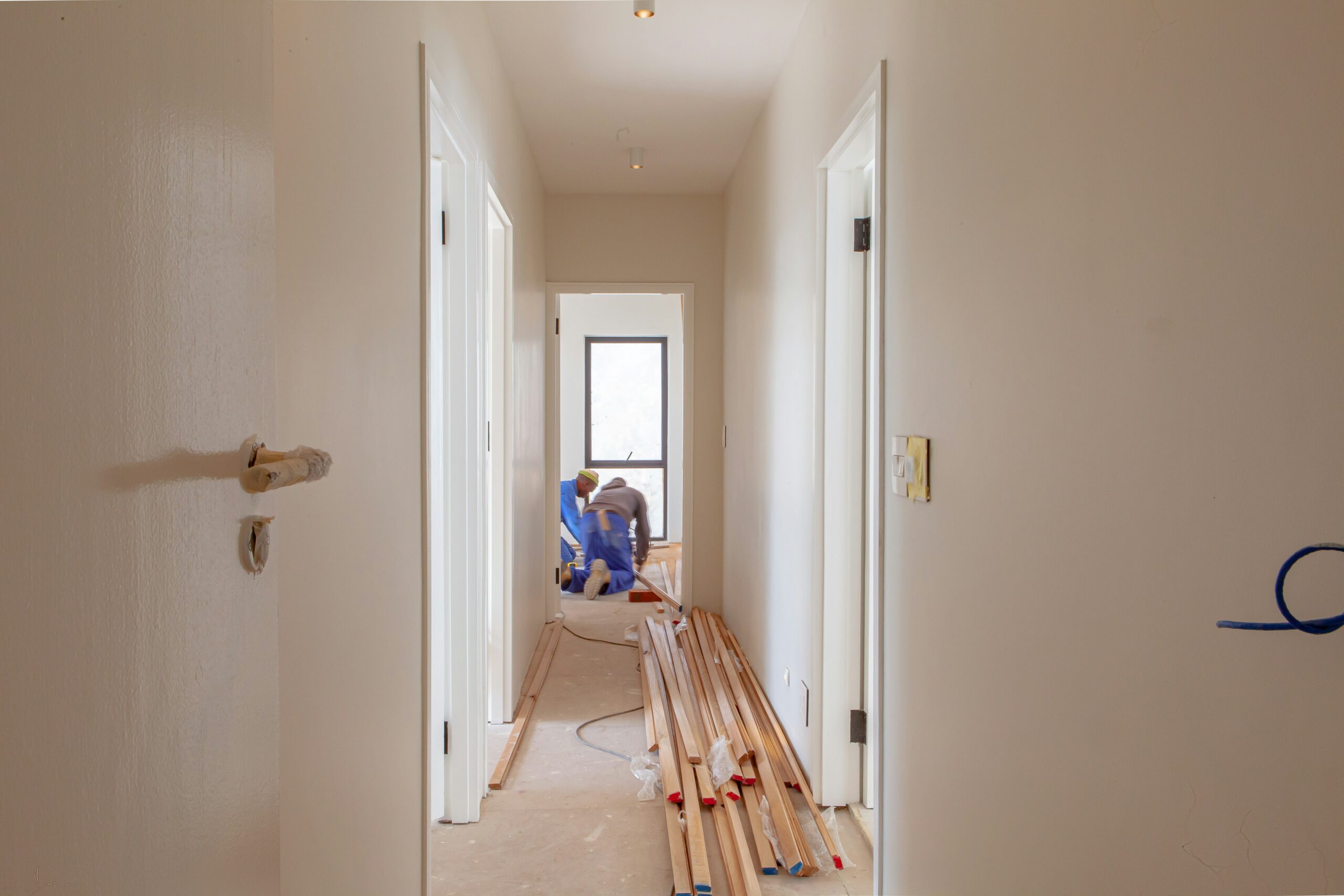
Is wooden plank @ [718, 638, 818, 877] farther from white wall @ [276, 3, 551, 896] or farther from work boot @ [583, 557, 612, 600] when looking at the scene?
work boot @ [583, 557, 612, 600]

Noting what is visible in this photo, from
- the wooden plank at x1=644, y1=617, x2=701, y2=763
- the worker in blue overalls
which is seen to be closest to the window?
the worker in blue overalls

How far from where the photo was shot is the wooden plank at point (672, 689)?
3.15 metres

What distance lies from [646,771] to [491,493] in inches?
54.2

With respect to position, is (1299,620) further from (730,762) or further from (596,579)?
(596,579)

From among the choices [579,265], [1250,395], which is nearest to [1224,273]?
[1250,395]

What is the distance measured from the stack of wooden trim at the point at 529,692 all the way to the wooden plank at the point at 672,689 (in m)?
0.59

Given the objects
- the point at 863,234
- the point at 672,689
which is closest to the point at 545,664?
the point at 672,689

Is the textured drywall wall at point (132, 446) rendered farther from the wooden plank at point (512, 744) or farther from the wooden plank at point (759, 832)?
the wooden plank at point (512, 744)

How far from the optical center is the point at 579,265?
17.6 feet

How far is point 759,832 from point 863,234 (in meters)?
1.95

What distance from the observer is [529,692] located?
4027 mm

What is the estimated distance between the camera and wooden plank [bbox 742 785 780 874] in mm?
2416

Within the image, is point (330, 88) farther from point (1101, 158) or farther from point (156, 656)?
point (1101, 158)

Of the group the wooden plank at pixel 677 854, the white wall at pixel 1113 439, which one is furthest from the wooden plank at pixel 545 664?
the white wall at pixel 1113 439
